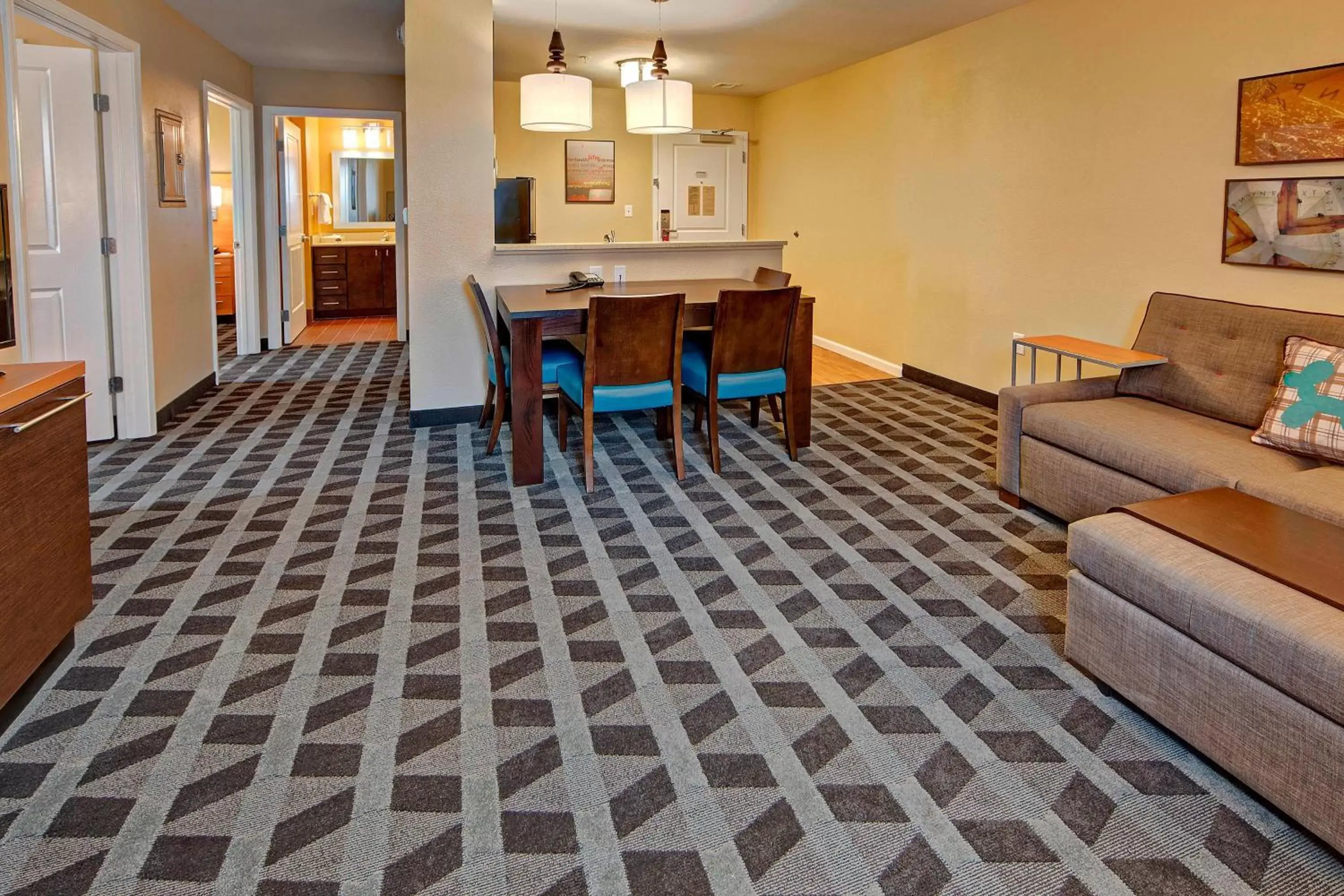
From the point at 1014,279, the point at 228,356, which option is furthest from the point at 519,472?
the point at 228,356

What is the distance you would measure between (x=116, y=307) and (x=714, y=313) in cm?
319

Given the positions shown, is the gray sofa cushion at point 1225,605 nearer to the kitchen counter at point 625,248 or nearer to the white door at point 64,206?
the kitchen counter at point 625,248

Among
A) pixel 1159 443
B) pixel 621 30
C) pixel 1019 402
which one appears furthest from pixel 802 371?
pixel 621 30

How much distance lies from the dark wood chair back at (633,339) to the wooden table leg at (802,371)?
795 millimetres

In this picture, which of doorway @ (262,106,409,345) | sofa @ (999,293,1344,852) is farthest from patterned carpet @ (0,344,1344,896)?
doorway @ (262,106,409,345)

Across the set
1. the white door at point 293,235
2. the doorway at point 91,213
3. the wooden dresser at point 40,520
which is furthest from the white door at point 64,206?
the white door at point 293,235

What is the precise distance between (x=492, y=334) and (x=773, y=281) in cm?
174

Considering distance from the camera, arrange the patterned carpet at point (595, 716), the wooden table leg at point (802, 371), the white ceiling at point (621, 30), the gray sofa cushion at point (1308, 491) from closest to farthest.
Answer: the patterned carpet at point (595, 716), the gray sofa cushion at point (1308, 491), the wooden table leg at point (802, 371), the white ceiling at point (621, 30)

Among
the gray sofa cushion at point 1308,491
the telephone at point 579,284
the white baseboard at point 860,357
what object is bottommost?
the gray sofa cushion at point 1308,491

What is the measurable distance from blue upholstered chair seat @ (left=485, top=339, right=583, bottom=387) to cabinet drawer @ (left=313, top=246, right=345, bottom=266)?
5893 millimetres

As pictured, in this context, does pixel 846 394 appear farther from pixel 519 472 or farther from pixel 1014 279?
pixel 519 472

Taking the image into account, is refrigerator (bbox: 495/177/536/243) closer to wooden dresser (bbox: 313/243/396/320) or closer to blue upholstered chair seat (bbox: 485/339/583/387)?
blue upholstered chair seat (bbox: 485/339/583/387)

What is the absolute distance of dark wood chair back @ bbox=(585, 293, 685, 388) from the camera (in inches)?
147

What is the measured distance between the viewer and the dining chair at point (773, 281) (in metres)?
4.96
